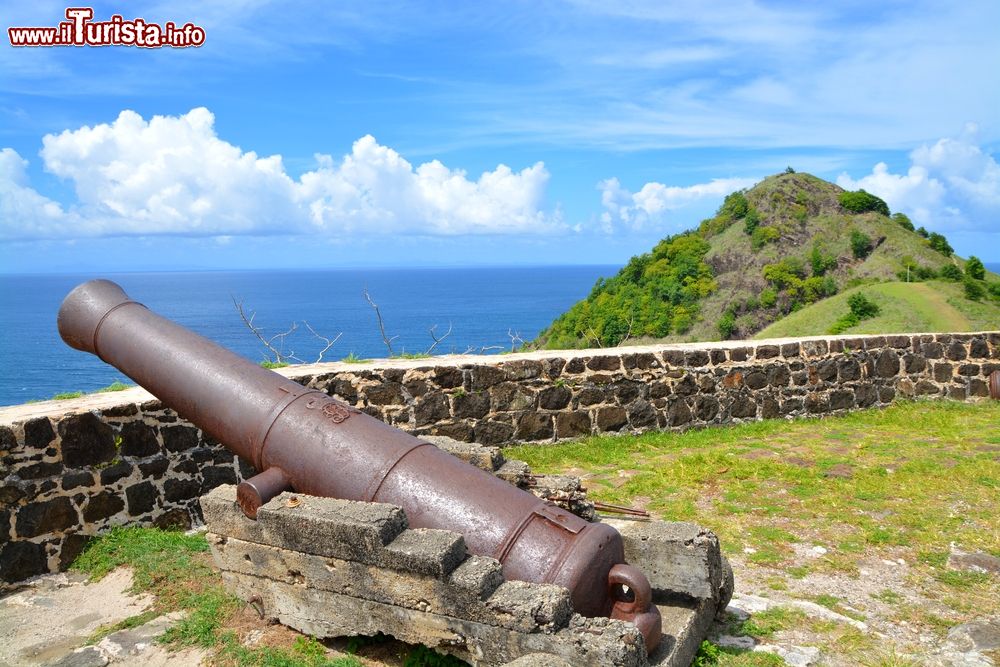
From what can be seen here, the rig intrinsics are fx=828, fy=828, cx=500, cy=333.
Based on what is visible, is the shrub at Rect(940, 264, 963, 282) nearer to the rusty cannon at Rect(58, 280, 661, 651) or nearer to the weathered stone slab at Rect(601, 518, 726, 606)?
the weathered stone slab at Rect(601, 518, 726, 606)

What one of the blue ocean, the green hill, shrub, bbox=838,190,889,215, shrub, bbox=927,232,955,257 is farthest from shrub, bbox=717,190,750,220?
the blue ocean

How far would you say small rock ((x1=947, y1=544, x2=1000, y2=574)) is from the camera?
17.4 feet

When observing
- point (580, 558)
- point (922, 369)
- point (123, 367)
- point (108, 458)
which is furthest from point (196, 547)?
point (922, 369)

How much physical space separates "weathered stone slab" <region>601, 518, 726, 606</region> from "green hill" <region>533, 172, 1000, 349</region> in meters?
17.0

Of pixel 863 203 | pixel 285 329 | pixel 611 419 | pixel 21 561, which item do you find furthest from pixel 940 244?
pixel 285 329

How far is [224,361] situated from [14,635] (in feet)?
6.59

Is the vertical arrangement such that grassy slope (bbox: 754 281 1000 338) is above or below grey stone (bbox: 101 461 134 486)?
above

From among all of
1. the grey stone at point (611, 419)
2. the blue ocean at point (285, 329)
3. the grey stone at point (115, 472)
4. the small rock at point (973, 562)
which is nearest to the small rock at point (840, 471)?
the small rock at point (973, 562)

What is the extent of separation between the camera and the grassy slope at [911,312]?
14.1 meters

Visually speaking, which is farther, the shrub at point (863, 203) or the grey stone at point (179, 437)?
the shrub at point (863, 203)

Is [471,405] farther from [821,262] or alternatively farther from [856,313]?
[821,262]

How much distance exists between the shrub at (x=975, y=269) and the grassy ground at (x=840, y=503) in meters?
9.02

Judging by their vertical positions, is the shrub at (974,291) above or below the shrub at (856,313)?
above

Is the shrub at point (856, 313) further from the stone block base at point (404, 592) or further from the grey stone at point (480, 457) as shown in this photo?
the stone block base at point (404, 592)
